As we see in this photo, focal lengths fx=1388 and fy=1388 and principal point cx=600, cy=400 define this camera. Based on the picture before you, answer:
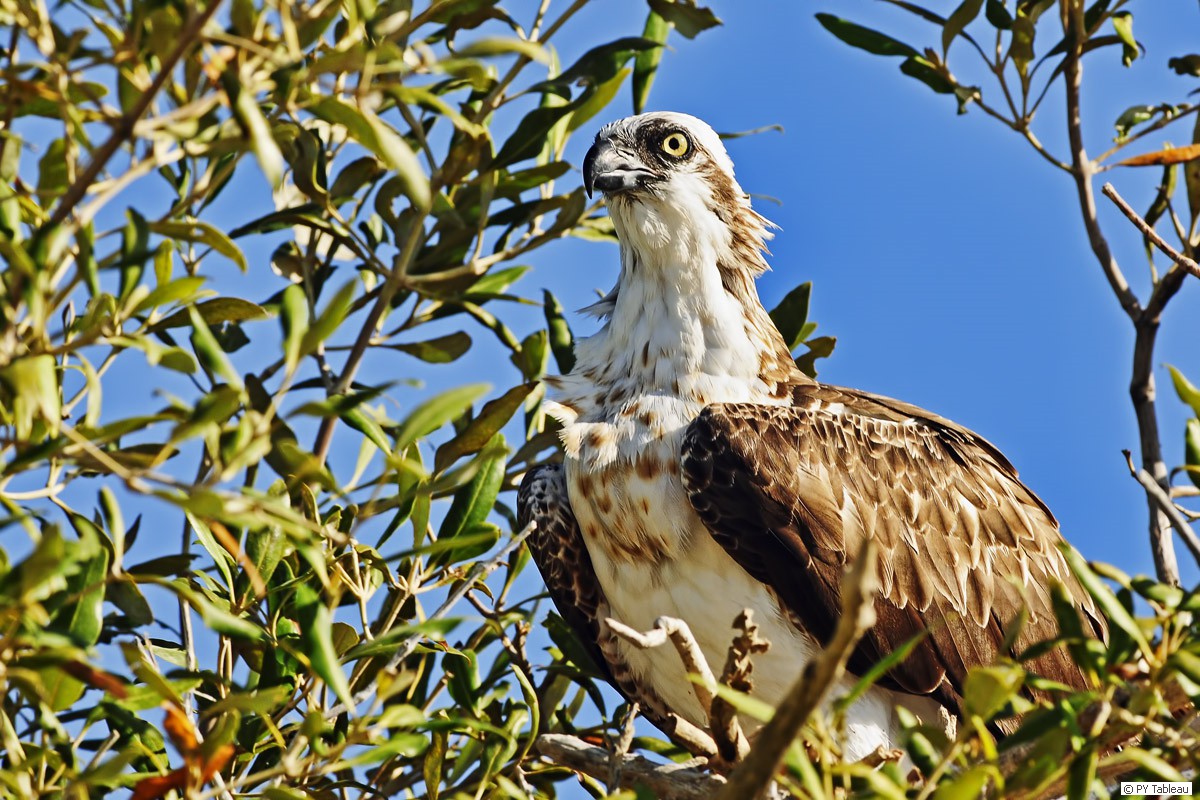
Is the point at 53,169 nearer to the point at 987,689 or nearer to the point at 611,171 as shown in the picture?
the point at 987,689

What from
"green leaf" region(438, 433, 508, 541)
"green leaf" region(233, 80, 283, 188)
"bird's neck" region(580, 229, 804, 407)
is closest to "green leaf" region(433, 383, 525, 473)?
"green leaf" region(438, 433, 508, 541)

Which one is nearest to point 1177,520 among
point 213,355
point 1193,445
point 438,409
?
point 1193,445

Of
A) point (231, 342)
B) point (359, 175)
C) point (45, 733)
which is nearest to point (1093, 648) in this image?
point (45, 733)

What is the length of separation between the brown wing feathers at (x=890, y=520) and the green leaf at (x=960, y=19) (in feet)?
5.22

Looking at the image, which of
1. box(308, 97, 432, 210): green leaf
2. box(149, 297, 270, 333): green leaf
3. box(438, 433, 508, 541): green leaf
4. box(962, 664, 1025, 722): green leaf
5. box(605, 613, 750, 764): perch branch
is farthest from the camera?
box(438, 433, 508, 541): green leaf

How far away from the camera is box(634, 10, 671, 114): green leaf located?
563 centimetres

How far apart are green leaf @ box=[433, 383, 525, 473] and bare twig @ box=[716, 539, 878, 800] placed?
225 centimetres

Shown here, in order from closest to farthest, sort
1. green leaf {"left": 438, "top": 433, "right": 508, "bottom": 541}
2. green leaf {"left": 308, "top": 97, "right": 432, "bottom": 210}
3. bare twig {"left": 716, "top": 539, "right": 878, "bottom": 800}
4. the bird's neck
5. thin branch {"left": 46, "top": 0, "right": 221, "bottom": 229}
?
1. bare twig {"left": 716, "top": 539, "right": 878, "bottom": 800}
2. thin branch {"left": 46, "top": 0, "right": 221, "bottom": 229}
3. green leaf {"left": 308, "top": 97, "right": 432, "bottom": 210}
4. green leaf {"left": 438, "top": 433, "right": 508, "bottom": 541}
5. the bird's neck

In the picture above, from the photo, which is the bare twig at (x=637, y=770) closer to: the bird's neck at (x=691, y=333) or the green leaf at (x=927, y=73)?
the bird's neck at (x=691, y=333)

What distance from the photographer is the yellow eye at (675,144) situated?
6.16 m

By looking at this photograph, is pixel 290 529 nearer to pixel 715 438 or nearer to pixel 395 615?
pixel 395 615

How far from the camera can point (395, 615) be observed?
15.6 feet

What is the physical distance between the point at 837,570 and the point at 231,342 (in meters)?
2.66

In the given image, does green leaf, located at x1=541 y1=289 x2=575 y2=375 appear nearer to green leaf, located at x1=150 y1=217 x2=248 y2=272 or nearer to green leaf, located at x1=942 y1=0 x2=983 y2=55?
green leaf, located at x1=942 y1=0 x2=983 y2=55
